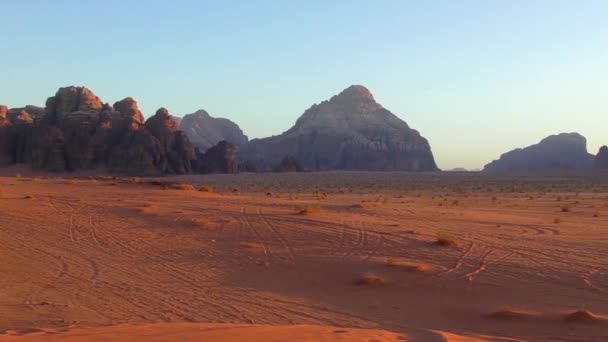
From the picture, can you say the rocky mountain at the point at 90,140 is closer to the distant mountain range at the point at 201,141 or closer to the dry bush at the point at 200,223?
the distant mountain range at the point at 201,141

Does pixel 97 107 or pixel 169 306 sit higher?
pixel 97 107

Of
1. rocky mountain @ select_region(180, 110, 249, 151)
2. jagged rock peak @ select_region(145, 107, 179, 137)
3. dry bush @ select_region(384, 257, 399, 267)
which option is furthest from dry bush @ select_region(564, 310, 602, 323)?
rocky mountain @ select_region(180, 110, 249, 151)

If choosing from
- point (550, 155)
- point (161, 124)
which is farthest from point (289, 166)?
point (550, 155)

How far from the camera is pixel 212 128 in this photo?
155375 millimetres

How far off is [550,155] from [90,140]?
5185 inches

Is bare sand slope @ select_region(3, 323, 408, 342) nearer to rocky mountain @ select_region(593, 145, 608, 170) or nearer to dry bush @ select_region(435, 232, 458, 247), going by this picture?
dry bush @ select_region(435, 232, 458, 247)

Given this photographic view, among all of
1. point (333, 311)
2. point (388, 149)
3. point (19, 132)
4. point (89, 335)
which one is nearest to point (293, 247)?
point (333, 311)

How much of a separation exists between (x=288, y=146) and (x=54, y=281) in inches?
4823

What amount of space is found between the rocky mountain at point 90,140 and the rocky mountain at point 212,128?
71324 mm

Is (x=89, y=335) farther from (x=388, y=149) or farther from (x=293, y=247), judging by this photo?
(x=388, y=149)

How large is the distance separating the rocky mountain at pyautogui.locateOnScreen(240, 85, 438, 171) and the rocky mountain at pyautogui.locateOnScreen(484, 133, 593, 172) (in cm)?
3589

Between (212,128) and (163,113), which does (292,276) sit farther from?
(212,128)

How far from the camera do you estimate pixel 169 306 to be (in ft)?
31.7

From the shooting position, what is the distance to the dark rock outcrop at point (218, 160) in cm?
7660
